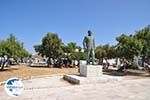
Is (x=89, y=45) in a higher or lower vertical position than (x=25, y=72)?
higher

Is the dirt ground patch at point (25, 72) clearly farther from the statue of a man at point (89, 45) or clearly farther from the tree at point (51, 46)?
the tree at point (51, 46)

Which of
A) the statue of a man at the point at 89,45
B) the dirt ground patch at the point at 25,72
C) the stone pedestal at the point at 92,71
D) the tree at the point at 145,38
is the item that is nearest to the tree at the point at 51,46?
the dirt ground patch at the point at 25,72

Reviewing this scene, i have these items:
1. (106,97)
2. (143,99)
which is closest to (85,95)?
(106,97)

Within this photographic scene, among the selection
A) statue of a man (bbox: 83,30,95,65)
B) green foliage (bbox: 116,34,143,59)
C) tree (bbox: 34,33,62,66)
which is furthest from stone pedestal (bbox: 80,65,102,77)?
tree (bbox: 34,33,62,66)

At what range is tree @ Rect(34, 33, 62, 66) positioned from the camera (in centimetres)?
5269

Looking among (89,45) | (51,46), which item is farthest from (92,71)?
(51,46)

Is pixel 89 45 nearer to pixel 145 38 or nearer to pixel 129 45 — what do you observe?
pixel 129 45

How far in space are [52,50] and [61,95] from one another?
39739 millimetres

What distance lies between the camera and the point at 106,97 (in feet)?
41.3

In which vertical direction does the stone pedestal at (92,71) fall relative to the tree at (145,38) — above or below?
below

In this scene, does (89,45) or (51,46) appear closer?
(89,45)

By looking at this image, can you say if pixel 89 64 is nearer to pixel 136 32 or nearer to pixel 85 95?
pixel 85 95

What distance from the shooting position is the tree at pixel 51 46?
52688 mm

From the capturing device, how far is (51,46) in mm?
52844
